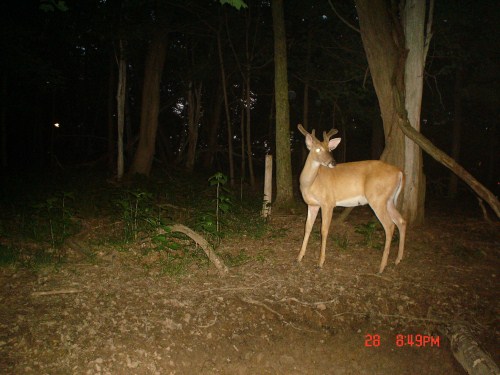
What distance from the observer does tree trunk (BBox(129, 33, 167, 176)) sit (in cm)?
1237

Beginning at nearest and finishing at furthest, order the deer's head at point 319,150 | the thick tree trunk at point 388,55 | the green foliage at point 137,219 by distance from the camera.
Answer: the deer's head at point 319,150
the green foliage at point 137,219
the thick tree trunk at point 388,55

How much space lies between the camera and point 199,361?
125 inches

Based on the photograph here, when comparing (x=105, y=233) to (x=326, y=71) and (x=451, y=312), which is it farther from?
(x=326, y=71)

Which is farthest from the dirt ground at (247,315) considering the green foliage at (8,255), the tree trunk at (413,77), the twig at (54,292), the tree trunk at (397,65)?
the tree trunk at (397,65)

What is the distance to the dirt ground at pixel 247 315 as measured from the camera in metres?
3.15

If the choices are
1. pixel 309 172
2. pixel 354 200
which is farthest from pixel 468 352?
pixel 309 172

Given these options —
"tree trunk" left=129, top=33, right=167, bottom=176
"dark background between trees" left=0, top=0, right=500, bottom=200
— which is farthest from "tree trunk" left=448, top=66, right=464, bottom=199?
"tree trunk" left=129, top=33, right=167, bottom=176

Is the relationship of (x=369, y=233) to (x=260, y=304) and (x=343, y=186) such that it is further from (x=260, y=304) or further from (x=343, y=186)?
(x=260, y=304)

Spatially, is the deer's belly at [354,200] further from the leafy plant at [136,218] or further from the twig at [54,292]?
the twig at [54,292]
